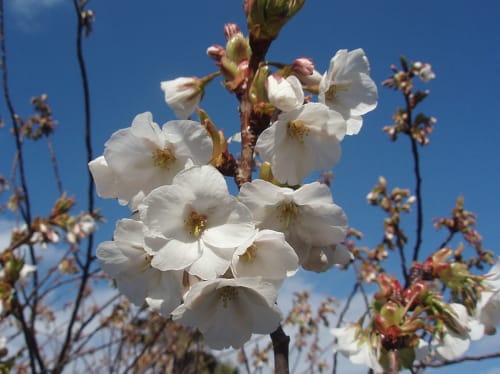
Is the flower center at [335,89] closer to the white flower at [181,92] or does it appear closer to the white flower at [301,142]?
the white flower at [301,142]

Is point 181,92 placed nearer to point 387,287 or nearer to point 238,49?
point 238,49

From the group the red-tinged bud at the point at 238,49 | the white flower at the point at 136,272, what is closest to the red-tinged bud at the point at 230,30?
the red-tinged bud at the point at 238,49

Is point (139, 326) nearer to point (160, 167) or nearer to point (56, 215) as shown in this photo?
point (56, 215)

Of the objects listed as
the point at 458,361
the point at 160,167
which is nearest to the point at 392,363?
the point at 458,361

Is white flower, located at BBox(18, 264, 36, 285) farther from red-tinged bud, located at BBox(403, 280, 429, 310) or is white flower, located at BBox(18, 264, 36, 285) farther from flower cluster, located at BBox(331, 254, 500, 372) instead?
red-tinged bud, located at BBox(403, 280, 429, 310)

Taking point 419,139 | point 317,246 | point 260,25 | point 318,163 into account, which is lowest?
point 317,246

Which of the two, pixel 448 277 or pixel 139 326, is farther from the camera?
pixel 139 326
